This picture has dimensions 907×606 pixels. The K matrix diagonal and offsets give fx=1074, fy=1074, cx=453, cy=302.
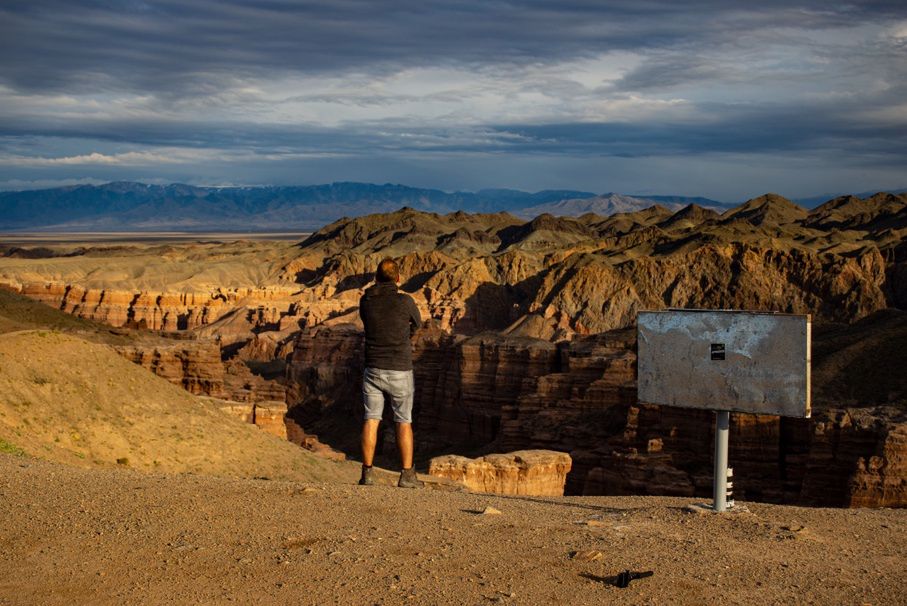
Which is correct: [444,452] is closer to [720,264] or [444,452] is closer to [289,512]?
[289,512]

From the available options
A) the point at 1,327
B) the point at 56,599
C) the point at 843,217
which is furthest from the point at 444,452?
the point at 843,217

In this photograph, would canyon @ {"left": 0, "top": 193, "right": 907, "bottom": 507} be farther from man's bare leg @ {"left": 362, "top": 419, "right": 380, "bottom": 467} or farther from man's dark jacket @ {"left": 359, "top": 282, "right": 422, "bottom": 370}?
man's dark jacket @ {"left": 359, "top": 282, "right": 422, "bottom": 370}

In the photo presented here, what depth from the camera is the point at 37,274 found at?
13650 cm

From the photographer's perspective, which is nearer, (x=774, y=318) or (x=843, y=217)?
(x=774, y=318)

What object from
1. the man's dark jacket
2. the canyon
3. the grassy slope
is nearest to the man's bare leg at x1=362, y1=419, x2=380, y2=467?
the man's dark jacket

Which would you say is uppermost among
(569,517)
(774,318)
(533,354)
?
(774,318)

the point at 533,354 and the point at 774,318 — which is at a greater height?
the point at 774,318

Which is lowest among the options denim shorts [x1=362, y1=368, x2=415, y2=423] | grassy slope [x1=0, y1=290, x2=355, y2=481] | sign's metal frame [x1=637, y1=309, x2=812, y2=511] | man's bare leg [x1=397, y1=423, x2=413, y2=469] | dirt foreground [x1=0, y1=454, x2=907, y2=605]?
grassy slope [x1=0, y1=290, x2=355, y2=481]

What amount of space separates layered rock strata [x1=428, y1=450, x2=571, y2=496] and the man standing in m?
22.1

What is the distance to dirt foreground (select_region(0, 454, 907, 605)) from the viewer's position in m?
9.30

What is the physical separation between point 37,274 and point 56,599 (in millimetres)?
136859

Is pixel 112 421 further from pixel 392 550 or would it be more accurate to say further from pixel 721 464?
pixel 392 550

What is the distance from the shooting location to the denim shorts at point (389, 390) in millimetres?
14055

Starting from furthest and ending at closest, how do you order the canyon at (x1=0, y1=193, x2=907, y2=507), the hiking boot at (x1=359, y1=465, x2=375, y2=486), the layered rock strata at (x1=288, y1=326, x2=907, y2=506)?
the canyon at (x1=0, y1=193, x2=907, y2=507)
the layered rock strata at (x1=288, y1=326, x2=907, y2=506)
the hiking boot at (x1=359, y1=465, x2=375, y2=486)
